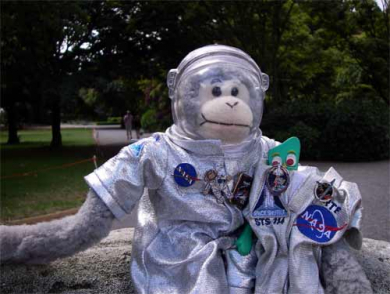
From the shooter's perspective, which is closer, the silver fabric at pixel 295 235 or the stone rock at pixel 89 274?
the silver fabric at pixel 295 235

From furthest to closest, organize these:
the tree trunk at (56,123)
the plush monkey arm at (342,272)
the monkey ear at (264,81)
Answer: the tree trunk at (56,123) → the monkey ear at (264,81) → the plush monkey arm at (342,272)

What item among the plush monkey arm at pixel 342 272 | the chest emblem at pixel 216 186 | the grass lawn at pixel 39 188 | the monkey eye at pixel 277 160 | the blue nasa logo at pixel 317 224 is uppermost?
the monkey eye at pixel 277 160

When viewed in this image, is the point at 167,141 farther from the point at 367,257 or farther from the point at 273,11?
the point at 273,11

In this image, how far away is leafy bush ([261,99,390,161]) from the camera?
1118 centimetres

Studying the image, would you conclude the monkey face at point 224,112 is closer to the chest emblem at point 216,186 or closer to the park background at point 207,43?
the chest emblem at point 216,186

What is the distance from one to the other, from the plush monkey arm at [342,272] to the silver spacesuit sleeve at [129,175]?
90 centimetres

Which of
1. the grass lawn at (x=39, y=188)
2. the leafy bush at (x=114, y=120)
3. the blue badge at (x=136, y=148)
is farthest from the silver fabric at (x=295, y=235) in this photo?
the leafy bush at (x=114, y=120)

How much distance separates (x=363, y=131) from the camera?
11094mm

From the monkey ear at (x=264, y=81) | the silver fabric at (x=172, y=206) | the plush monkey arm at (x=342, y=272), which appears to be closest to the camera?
the plush monkey arm at (x=342, y=272)

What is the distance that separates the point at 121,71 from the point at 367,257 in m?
12.2

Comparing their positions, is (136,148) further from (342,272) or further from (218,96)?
(342,272)

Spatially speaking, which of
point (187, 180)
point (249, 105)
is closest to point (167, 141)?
point (187, 180)

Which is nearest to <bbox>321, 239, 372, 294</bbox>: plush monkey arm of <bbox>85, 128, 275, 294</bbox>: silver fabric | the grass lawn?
<bbox>85, 128, 275, 294</bbox>: silver fabric

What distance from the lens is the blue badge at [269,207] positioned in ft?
7.19
